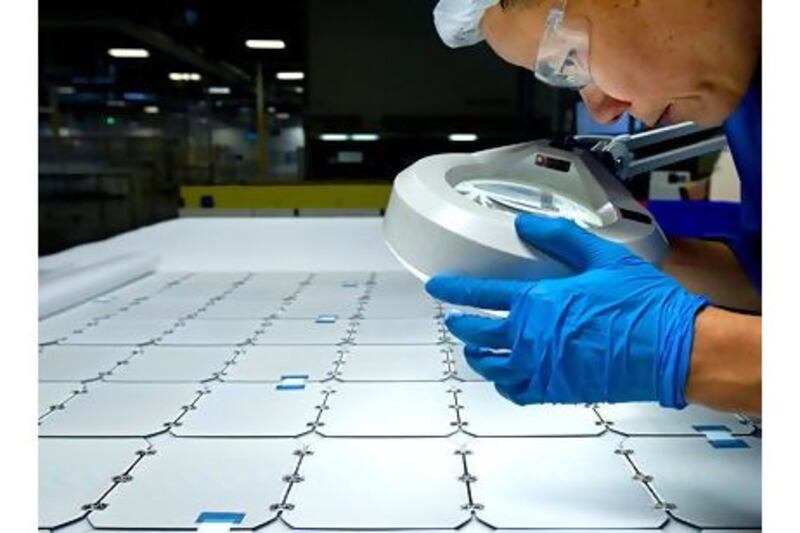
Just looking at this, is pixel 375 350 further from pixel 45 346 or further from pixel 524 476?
pixel 45 346

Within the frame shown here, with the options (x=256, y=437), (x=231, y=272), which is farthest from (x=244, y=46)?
(x=256, y=437)

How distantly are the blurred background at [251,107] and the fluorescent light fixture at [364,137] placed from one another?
0.01 metres

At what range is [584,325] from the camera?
125cm

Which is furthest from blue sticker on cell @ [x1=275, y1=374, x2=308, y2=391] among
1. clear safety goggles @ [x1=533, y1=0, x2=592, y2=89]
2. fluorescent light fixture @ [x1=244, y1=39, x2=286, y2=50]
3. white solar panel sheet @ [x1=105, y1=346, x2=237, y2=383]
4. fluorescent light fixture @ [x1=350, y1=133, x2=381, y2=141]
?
fluorescent light fixture @ [x1=244, y1=39, x2=286, y2=50]

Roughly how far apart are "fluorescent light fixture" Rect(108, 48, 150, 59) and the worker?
10.9 m

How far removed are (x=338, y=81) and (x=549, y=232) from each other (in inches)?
289

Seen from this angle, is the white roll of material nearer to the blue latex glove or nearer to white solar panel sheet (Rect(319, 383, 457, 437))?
white solar panel sheet (Rect(319, 383, 457, 437))

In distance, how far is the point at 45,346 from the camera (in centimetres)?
286

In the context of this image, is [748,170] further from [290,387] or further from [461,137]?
[461,137]

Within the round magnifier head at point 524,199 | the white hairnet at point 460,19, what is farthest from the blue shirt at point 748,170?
the white hairnet at point 460,19

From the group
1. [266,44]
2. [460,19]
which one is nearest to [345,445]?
[460,19]

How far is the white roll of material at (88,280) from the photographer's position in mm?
3420

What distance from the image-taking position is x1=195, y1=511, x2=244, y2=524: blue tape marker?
59.2 inches
